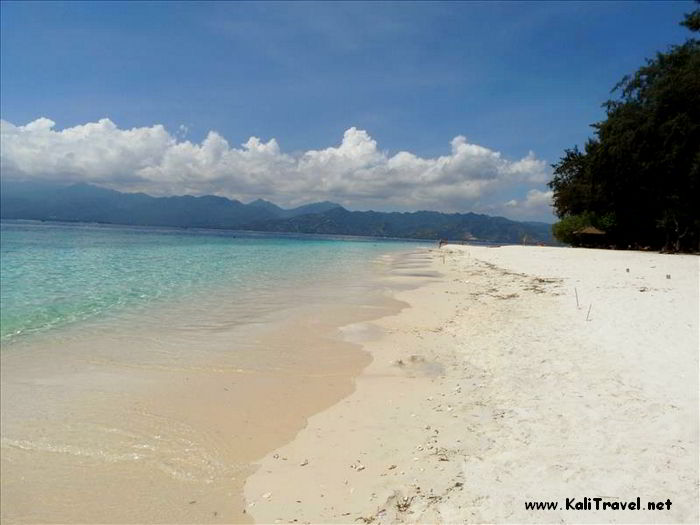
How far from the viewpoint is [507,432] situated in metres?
4.84

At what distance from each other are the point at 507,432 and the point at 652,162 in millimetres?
39657

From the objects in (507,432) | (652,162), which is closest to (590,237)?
(652,162)

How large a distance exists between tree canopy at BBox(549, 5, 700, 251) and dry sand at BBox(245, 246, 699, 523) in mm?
28477

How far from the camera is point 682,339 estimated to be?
24.9ft

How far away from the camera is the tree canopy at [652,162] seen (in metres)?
32.7

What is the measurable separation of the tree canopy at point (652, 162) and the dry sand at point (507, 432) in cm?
2848

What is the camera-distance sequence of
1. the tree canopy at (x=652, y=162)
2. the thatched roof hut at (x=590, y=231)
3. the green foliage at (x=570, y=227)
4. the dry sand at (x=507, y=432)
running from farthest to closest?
the green foliage at (x=570, y=227) → the thatched roof hut at (x=590, y=231) → the tree canopy at (x=652, y=162) → the dry sand at (x=507, y=432)

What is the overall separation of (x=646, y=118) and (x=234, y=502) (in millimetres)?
44613

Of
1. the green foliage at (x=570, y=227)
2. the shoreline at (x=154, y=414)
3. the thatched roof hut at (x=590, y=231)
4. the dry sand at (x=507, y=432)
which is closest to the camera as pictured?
the dry sand at (x=507, y=432)

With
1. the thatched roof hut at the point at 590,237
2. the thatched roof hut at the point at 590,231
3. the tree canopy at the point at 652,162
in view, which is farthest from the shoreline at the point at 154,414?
the thatched roof hut at the point at 590,237

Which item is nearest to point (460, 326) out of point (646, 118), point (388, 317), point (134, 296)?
point (388, 317)

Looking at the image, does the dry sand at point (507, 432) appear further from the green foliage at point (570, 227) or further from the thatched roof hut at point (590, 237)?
the green foliage at point (570, 227)

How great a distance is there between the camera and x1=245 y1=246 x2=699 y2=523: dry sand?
142 inches

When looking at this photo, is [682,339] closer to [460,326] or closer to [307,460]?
[460,326]
